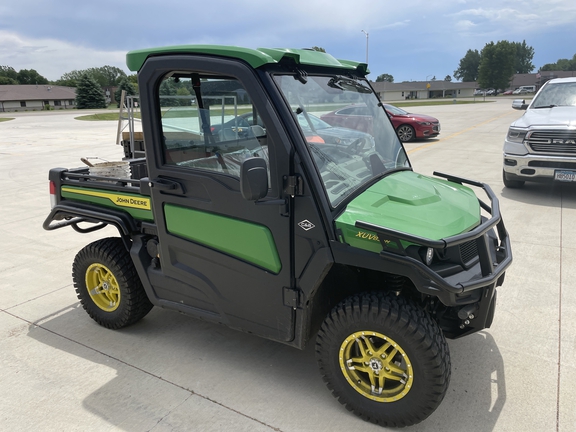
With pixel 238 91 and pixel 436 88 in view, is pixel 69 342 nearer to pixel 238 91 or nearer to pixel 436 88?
pixel 238 91

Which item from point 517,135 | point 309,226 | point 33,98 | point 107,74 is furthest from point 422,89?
point 309,226

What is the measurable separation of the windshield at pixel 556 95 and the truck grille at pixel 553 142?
144 cm

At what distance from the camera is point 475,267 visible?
2652mm

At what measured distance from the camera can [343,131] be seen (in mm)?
3006

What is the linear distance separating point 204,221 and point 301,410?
52.3 inches

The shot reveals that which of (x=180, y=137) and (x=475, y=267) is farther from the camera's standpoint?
(x=180, y=137)

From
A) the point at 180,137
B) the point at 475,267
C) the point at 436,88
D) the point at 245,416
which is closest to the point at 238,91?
the point at 180,137

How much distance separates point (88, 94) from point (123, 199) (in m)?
65.0

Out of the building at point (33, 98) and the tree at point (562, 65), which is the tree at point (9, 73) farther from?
the tree at point (562, 65)

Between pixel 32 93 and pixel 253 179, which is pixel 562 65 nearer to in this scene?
pixel 32 93

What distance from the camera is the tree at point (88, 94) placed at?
198 ft

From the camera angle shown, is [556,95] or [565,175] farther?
[556,95]

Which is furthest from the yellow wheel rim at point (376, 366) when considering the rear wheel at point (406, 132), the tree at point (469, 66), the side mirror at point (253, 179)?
the tree at point (469, 66)

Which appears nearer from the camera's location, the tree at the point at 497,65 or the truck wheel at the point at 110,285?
the truck wheel at the point at 110,285
